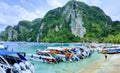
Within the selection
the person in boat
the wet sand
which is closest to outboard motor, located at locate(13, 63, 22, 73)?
the wet sand

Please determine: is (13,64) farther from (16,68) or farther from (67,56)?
(67,56)

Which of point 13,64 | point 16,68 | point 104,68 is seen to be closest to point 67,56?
point 104,68

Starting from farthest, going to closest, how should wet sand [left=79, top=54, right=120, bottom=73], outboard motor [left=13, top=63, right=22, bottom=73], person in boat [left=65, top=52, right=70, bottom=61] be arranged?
person in boat [left=65, top=52, right=70, bottom=61], wet sand [left=79, top=54, right=120, bottom=73], outboard motor [left=13, top=63, right=22, bottom=73]

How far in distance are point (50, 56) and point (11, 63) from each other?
2400 cm

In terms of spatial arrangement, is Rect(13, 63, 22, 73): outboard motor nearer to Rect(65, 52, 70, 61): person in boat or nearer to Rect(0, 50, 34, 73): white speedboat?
Rect(0, 50, 34, 73): white speedboat

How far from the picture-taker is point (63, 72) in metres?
33.3

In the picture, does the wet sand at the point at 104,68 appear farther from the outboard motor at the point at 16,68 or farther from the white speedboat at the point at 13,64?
the outboard motor at the point at 16,68

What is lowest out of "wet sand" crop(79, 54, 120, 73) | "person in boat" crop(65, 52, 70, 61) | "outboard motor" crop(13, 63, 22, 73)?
"wet sand" crop(79, 54, 120, 73)

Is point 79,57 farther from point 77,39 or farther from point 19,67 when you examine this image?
point 77,39

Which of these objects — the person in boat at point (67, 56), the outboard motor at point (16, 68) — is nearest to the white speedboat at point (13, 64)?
the outboard motor at point (16, 68)

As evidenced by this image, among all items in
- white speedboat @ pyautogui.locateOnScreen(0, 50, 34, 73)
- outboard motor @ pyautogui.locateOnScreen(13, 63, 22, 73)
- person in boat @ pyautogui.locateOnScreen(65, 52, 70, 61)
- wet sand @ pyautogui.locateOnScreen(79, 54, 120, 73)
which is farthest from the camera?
person in boat @ pyautogui.locateOnScreen(65, 52, 70, 61)

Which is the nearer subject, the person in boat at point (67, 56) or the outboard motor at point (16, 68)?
the outboard motor at point (16, 68)

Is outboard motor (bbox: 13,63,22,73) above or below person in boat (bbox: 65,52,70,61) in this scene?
above

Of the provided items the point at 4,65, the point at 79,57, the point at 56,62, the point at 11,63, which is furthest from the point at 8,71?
the point at 79,57
